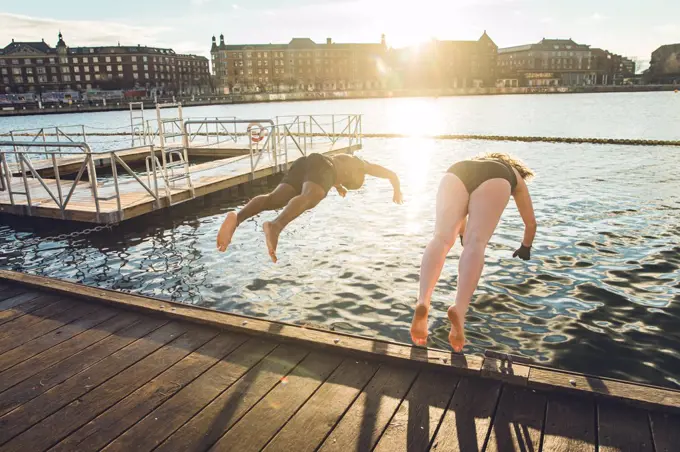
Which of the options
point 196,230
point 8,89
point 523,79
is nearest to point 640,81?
point 523,79

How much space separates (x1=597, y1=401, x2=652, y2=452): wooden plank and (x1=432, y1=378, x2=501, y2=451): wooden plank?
0.52 m

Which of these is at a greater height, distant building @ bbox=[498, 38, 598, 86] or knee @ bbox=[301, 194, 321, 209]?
distant building @ bbox=[498, 38, 598, 86]

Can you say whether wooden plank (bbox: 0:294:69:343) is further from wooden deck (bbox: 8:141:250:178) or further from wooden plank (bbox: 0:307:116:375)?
wooden deck (bbox: 8:141:250:178)

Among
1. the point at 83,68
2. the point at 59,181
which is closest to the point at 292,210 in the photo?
the point at 59,181

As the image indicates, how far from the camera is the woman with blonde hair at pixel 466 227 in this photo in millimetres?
3020

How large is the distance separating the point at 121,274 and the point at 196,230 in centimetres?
257

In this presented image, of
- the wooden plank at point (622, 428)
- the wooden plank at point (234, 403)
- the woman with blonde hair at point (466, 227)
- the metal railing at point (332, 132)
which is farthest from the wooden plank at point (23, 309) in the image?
the metal railing at point (332, 132)

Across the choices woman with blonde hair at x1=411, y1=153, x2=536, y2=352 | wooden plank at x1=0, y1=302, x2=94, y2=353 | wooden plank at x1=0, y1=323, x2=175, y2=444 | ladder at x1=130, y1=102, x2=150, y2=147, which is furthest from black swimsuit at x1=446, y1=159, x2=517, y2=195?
ladder at x1=130, y1=102, x2=150, y2=147

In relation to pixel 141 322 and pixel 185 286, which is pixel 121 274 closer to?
pixel 185 286

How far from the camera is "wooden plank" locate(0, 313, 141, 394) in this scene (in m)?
3.26

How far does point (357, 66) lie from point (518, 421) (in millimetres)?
152550

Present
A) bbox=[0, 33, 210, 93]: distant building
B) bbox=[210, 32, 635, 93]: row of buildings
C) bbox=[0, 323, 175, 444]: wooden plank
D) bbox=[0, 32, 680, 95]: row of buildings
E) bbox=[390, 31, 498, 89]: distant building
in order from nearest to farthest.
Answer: bbox=[0, 323, 175, 444]: wooden plank, bbox=[0, 33, 210, 93]: distant building, bbox=[0, 32, 680, 95]: row of buildings, bbox=[390, 31, 498, 89]: distant building, bbox=[210, 32, 635, 93]: row of buildings

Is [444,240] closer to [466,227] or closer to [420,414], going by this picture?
[466,227]

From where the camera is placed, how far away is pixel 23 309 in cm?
448
